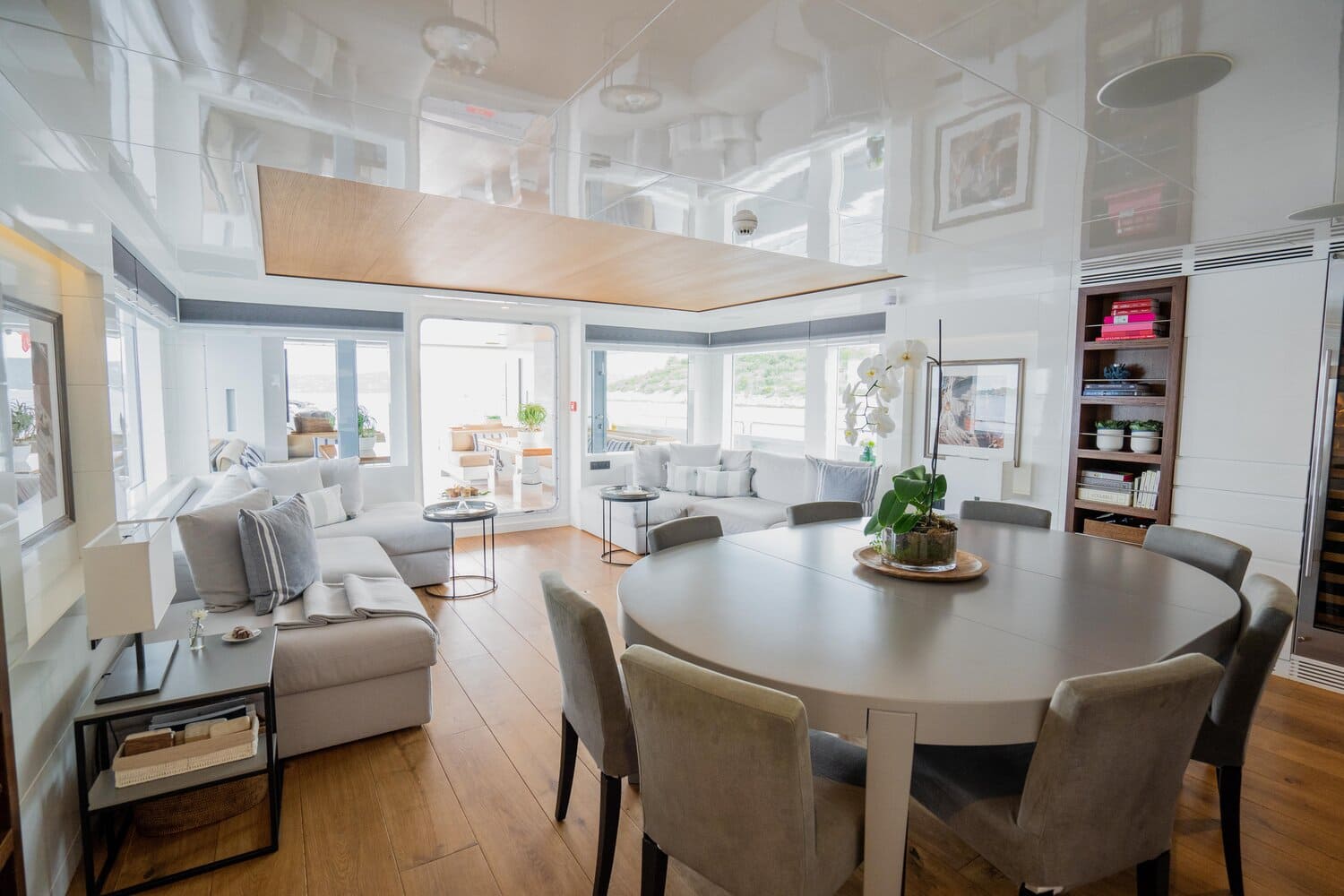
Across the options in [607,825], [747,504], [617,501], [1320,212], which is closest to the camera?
[607,825]

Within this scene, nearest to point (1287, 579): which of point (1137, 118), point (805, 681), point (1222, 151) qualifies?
point (1222, 151)

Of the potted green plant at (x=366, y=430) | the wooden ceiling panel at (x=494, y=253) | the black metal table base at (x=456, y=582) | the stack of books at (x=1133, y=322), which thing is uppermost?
the wooden ceiling panel at (x=494, y=253)

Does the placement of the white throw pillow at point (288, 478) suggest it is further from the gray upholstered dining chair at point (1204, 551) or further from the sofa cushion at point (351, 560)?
the gray upholstered dining chair at point (1204, 551)

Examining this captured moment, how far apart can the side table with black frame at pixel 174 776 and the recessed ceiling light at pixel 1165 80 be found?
3.03 metres

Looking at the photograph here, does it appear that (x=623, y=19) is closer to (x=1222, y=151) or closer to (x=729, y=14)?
(x=729, y=14)

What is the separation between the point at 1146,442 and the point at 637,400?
4.83 m

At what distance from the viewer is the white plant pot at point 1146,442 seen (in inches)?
147

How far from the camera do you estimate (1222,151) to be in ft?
6.90

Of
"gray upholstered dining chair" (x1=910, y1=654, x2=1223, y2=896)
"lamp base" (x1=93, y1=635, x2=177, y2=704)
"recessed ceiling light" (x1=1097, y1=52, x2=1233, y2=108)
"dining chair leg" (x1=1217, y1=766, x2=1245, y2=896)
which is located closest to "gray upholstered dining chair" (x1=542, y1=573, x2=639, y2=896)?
"gray upholstered dining chair" (x1=910, y1=654, x2=1223, y2=896)

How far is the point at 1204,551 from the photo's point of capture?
2.45 meters

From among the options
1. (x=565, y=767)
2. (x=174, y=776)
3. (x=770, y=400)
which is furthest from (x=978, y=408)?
(x=174, y=776)

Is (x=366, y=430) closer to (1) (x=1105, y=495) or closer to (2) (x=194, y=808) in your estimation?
(2) (x=194, y=808)

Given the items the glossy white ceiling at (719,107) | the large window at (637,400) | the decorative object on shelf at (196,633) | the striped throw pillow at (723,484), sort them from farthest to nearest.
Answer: the large window at (637,400), the striped throw pillow at (723,484), the decorative object on shelf at (196,633), the glossy white ceiling at (719,107)

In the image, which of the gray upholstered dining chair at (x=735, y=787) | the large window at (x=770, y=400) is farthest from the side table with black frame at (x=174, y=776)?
the large window at (x=770, y=400)
